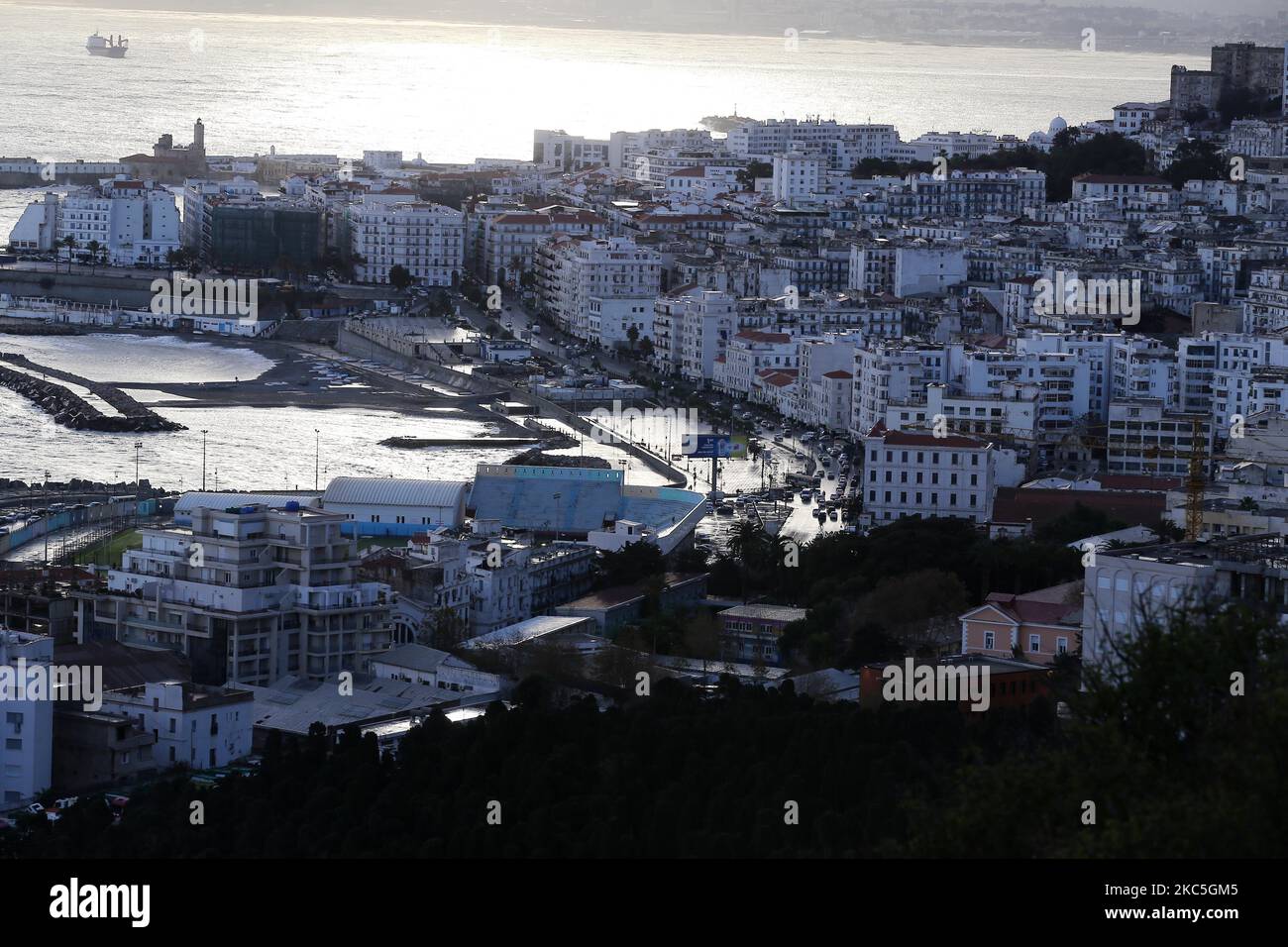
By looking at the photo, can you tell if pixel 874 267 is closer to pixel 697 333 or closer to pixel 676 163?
pixel 697 333

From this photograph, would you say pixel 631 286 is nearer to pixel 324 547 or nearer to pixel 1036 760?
pixel 324 547

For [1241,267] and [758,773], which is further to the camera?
[1241,267]

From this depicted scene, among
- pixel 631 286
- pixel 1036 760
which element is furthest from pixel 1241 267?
pixel 1036 760

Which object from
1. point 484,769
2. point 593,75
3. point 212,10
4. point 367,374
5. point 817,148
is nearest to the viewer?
point 484,769

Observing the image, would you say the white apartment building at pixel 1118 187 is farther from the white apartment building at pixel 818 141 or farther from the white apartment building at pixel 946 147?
the white apartment building at pixel 818 141

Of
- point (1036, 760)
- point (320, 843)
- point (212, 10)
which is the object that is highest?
point (212, 10)

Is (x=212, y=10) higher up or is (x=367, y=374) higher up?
(x=212, y=10)
